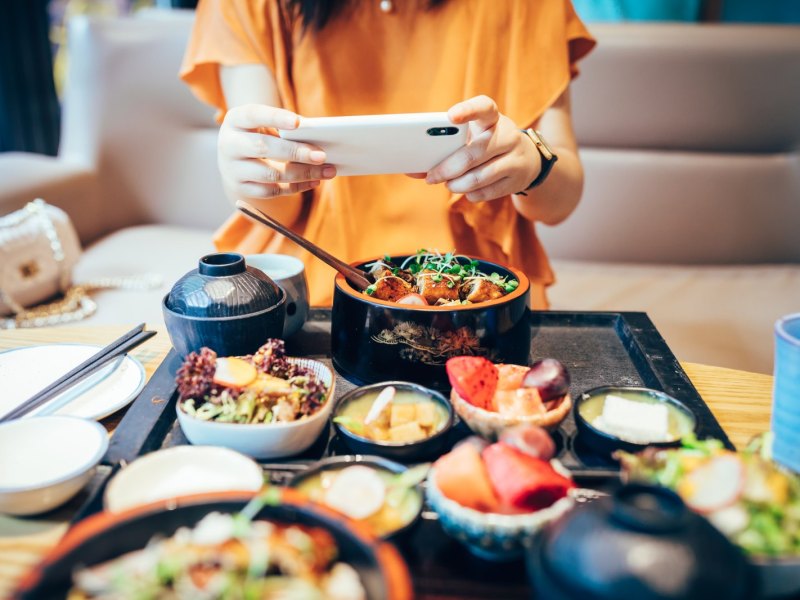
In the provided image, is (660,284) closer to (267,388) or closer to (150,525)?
(267,388)

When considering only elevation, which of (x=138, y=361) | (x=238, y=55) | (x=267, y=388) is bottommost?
(x=138, y=361)

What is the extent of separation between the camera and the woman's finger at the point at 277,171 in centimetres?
132

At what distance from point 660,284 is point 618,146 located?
1.97ft

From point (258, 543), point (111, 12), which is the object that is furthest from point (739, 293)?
point (111, 12)

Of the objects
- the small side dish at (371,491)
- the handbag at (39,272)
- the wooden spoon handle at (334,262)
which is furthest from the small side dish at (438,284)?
the handbag at (39,272)

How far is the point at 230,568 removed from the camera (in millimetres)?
637

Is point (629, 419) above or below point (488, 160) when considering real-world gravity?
below

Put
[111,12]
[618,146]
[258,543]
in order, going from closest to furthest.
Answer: [258,543]
[618,146]
[111,12]

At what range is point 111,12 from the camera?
357 centimetres

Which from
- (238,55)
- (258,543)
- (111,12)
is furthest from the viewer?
(111,12)

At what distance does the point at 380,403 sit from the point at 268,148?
1.76 ft

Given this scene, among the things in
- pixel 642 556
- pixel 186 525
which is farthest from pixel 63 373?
pixel 642 556

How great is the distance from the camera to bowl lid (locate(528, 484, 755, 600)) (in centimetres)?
60

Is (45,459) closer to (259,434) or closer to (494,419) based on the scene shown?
(259,434)
